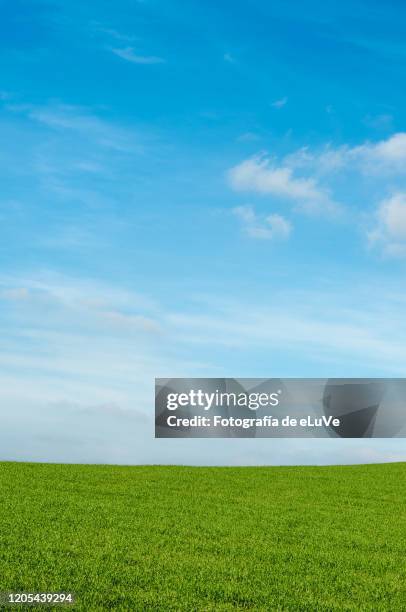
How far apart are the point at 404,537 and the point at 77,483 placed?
10.0 meters

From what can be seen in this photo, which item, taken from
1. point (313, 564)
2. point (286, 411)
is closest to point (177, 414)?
point (286, 411)

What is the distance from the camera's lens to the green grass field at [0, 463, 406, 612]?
32.7ft

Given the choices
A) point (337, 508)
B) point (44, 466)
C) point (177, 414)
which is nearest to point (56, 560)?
point (337, 508)

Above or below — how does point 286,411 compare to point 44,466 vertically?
above

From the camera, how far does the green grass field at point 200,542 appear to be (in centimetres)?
998

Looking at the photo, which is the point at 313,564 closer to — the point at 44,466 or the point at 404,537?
the point at 404,537

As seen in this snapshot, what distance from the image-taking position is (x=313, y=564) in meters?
12.0

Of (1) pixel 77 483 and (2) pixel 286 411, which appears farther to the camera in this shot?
(2) pixel 286 411

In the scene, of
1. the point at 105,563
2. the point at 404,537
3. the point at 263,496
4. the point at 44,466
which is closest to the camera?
the point at 105,563

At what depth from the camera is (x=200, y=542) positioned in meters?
13.1

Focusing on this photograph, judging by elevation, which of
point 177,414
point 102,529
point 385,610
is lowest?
point 385,610

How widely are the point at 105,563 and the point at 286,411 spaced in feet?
64.8

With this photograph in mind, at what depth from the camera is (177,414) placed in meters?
29.7

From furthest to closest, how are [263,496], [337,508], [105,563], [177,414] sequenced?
[177,414], [263,496], [337,508], [105,563]
